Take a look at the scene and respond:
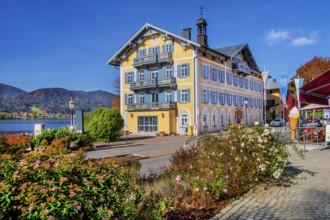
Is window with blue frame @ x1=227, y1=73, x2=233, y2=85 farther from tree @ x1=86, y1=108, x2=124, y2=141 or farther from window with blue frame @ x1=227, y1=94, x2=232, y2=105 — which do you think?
tree @ x1=86, y1=108, x2=124, y2=141

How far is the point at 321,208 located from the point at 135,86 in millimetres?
33134

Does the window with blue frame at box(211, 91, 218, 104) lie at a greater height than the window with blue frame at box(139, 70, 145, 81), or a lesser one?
lesser

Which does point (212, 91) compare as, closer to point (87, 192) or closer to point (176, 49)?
point (176, 49)

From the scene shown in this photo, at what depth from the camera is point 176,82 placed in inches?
1368

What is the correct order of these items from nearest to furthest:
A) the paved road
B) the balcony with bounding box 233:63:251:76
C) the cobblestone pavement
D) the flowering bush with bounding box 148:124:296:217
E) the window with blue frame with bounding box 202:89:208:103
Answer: the cobblestone pavement
the flowering bush with bounding box 148:124:296:217
the paved road
the window with blue frame with bounding box 202:89:208:103
the balcony with bounding box 233:63:251:76

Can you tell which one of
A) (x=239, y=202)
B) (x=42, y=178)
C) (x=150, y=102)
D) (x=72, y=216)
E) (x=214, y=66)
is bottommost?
(x=239, y=202)

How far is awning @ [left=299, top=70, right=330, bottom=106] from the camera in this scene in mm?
8031

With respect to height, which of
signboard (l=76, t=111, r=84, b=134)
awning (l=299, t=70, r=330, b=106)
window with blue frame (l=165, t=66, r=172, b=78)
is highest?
window with blue frame (l=165, t=66, r=172, b=78)

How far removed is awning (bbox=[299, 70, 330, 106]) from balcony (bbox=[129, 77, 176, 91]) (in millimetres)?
24848

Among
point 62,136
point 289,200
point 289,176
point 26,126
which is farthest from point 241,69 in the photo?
point 26,126

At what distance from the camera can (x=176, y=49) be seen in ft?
113

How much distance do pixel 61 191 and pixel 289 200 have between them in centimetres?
500

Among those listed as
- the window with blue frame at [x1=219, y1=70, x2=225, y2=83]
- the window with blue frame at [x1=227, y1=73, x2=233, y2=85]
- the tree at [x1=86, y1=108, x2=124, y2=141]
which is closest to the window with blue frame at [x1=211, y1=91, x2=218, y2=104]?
the window with blue frame at [x1=219, y1=70, x2=225, y2=83]

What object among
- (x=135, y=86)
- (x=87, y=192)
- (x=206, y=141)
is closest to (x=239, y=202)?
(x=206, y=141)
